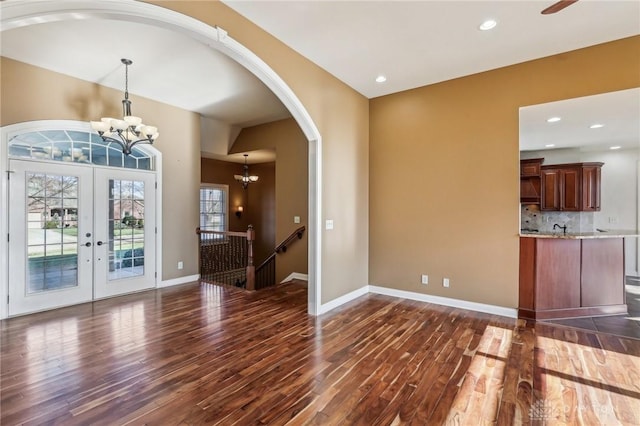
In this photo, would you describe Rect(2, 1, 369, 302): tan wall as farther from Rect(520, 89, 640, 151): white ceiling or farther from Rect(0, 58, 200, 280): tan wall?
Rect(520, 89, 640, 151): white ceiling

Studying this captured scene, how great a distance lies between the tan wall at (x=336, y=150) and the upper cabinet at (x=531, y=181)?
14.4 ft

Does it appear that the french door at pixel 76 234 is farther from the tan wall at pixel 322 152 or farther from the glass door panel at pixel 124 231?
the tan wall at pixel 322 152

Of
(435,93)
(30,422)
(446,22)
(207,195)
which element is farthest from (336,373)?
(207,195)

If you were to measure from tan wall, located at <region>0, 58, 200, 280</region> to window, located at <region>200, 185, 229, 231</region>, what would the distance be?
2.81m

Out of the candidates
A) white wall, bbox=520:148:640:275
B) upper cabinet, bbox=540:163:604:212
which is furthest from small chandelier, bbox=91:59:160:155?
white wall, bbox=520:148:640:275

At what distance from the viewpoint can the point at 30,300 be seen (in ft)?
13.9

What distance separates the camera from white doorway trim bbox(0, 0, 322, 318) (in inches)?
70.4

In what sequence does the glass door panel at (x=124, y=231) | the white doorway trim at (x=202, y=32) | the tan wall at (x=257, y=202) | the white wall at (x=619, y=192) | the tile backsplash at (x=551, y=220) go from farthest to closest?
the tan wall at (x=257, y=202) < the tile backsplash at (x=551, y=220) < the white wall at (x=619, y=192) < the glass door panel at (x=124, y=231) < the white doorway trim at (x=202, y=32)

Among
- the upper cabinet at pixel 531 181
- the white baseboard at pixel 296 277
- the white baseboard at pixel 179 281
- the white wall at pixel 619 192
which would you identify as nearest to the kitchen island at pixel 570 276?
the upper cabinet at pixel 531 181

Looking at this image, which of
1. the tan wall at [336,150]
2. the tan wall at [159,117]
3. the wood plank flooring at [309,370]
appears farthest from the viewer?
the tan wall at [159,117]

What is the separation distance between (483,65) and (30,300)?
23.5ft

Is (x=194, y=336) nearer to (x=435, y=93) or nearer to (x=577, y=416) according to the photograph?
(x=577, y=416)

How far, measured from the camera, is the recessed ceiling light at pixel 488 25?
3109 mm

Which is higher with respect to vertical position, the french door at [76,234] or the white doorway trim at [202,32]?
the white doorway trim at [202,32]
